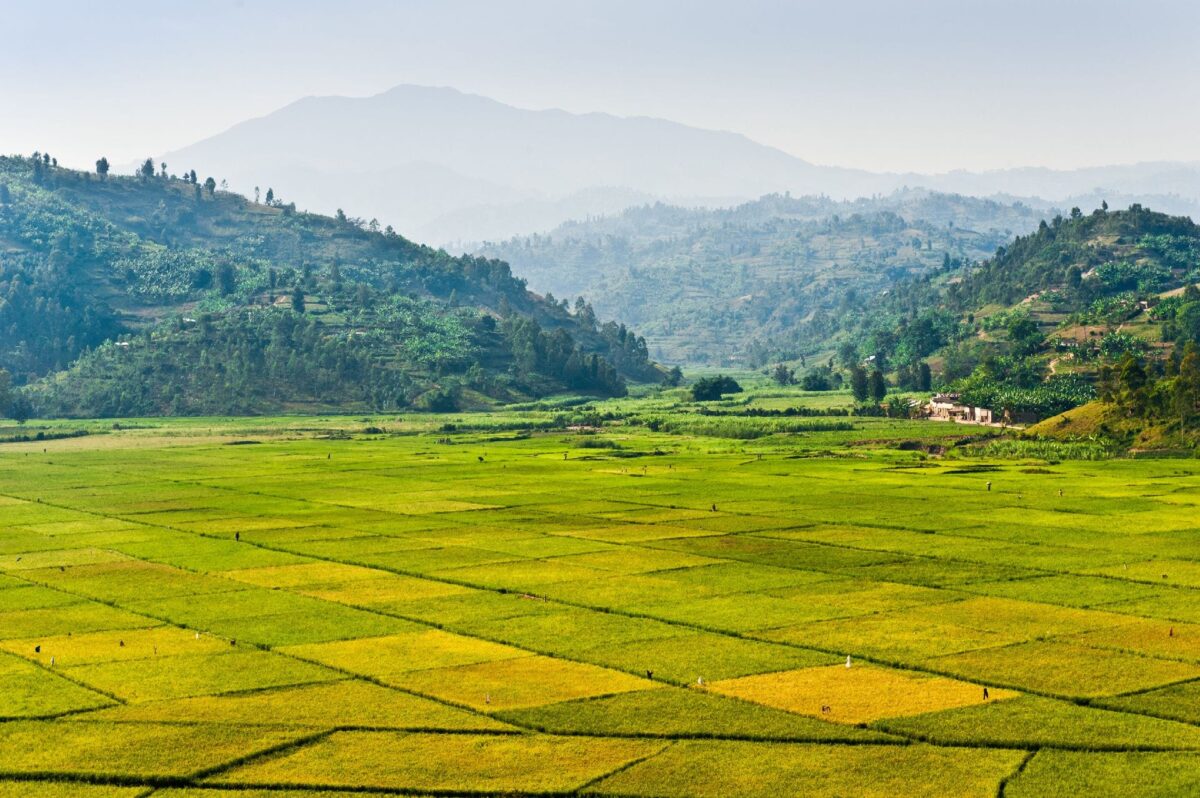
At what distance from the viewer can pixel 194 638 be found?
53062 millimetres

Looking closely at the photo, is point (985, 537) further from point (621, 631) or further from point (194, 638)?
point (194, 638)

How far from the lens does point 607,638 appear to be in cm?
5238

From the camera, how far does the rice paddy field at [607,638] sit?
126 feet

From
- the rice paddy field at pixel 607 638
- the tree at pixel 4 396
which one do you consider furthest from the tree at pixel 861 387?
the tree at pixel 4 396

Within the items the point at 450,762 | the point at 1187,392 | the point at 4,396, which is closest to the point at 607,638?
the point at 450,762

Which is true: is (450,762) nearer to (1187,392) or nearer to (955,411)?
(1187,392)

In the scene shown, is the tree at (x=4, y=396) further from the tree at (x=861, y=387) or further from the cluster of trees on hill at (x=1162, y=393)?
the cluster of trees on hill at (x=1162, y=393)

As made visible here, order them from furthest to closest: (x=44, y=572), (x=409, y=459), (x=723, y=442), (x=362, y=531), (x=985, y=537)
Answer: (x=723, y=442), (x=409, y=459), (x=362, y=531), (x=985, y=537), (x=44, y=572)

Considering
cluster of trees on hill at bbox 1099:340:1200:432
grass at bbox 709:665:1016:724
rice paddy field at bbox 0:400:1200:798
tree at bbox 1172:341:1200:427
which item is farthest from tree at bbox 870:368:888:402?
grass at bbox 709:665:1016:724

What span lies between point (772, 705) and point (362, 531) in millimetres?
41515

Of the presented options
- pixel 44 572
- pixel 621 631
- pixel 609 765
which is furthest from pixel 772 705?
pixel 44 572

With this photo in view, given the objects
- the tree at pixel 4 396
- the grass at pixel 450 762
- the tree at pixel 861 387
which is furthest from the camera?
the tree at pixel 861 387

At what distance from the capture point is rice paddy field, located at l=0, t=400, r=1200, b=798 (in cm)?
3850

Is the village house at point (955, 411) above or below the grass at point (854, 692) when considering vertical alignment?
above
